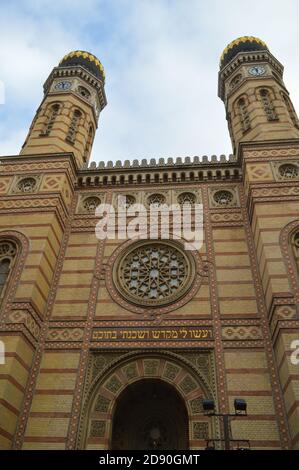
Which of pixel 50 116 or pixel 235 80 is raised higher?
pixel 235 80

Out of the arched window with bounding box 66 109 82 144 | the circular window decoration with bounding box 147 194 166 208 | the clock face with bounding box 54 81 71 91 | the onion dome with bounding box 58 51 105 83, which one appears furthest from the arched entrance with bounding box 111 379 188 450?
the onion dome with bounding box 58 51 105 83

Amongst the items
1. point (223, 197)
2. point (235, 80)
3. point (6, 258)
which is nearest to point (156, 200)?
point (223, 197)

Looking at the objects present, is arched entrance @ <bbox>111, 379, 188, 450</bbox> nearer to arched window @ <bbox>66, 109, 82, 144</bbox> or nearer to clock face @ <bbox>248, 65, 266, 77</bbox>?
arched window @ <bbox>66, 109, 82, 144</bbox>

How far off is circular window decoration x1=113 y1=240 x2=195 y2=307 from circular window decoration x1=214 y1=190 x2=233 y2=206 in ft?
7.52

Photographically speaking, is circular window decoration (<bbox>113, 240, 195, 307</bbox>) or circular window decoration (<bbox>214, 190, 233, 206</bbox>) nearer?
circular window decoration (<bbox>113, 240, 195, 307</bbox>)

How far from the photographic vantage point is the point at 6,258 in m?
11.3

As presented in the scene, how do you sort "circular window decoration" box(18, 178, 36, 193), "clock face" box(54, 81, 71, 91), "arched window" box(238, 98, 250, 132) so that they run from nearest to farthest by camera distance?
"circular window decoration" box(18, 178, 36, 193) < "arched window" box(238, 98, 250, 132) < "clock face" box(54, 81, 71, 91)

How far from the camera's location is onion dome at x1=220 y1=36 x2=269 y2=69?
1786cm

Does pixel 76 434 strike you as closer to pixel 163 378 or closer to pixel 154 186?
pixel 163 378

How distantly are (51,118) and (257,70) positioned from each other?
8.70m

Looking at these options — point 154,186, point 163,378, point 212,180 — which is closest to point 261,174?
point 212,180

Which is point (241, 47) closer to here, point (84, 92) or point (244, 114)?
point (244, 114)

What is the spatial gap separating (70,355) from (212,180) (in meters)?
7.26
